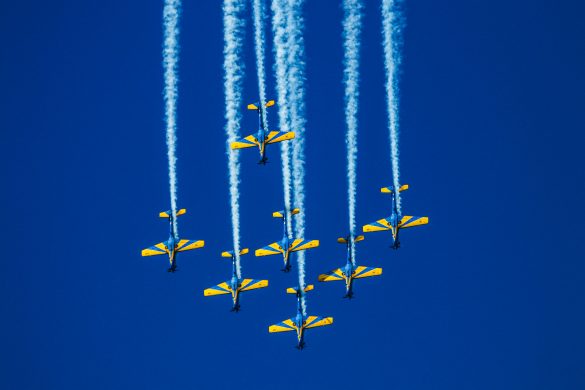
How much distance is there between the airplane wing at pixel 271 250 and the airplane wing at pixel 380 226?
16.0ft

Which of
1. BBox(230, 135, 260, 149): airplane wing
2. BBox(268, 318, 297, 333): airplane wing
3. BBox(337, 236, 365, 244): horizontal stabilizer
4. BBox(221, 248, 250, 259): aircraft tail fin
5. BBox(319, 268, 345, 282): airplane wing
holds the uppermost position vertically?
BBox(230, 135, 260, 149): airplane wing

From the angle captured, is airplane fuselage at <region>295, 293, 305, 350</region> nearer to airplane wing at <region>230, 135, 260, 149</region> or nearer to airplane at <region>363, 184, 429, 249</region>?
airplane at <region>363, 184, 429, 249</region>

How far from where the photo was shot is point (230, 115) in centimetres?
5719

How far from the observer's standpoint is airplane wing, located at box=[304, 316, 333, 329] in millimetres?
63844

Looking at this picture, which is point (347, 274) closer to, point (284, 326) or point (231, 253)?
point (284, 326)

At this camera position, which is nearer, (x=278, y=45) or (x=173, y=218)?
(x=278, y=45)

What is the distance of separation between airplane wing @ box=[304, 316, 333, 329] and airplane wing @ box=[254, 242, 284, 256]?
12.6 ft

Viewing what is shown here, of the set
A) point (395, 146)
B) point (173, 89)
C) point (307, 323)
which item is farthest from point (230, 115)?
point (307, 323)

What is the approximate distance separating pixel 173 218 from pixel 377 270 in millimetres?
10011

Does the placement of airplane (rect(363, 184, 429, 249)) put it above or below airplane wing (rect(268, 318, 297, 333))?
above

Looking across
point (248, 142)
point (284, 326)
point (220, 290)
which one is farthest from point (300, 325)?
point (248, 142)

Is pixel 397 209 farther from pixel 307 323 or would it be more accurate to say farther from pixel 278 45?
pixel 278 45

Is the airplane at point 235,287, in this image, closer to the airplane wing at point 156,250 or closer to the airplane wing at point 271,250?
the airplane wing at point 271,250

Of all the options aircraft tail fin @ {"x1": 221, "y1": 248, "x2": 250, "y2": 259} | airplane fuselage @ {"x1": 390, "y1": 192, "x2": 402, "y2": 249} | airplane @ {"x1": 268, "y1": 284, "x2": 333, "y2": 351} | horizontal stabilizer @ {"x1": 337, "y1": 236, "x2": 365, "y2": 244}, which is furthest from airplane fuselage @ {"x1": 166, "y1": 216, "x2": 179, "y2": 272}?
airplane fuselage @ {"x1": 390, "y1": 192, "x2": 402, "y2": 249}
